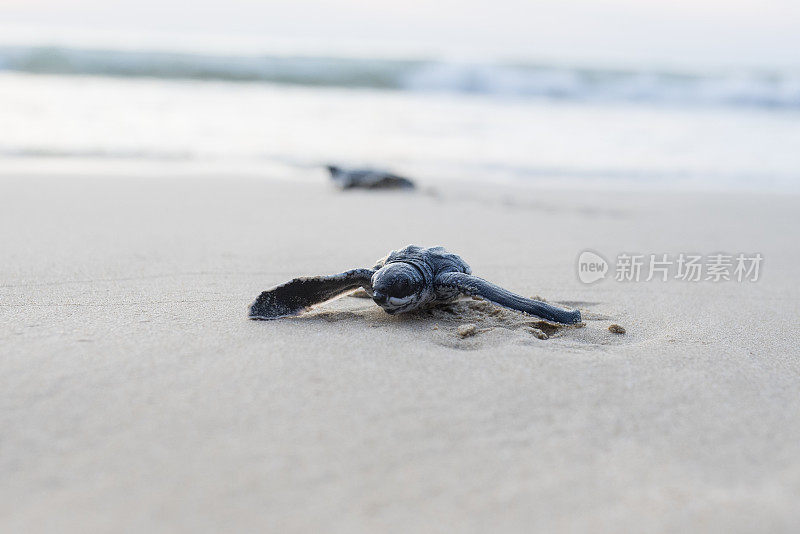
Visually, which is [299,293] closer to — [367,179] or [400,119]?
[367,179]

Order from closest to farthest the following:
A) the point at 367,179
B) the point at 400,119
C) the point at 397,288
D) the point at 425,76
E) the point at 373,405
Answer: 1. the point at 373,405
2. the point at 397,288
3. the point at 367,179
4. the point at 400,119
5. the point at 425,76

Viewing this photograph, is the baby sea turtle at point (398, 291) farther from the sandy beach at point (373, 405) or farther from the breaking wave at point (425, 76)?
the breaking wave at point (425, 76)

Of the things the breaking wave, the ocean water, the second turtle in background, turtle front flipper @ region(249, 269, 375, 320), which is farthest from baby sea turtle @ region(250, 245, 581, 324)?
the breaking wave

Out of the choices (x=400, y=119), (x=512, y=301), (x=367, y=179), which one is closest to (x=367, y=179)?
(x=367, y=179)

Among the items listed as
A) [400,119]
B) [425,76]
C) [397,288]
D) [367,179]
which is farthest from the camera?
[425,76]

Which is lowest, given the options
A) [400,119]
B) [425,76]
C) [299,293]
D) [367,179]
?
[299,293]

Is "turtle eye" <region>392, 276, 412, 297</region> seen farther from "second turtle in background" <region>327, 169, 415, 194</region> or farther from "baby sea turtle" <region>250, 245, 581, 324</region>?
"second turtle in background" <region>327, 169, 415, 194</region>

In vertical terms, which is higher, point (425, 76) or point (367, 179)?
point (425, 76)
